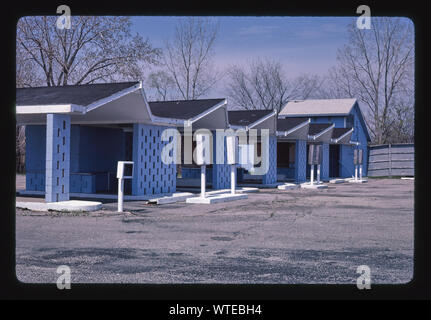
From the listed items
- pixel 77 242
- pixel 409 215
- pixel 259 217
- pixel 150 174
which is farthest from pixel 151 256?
pixel 150 174

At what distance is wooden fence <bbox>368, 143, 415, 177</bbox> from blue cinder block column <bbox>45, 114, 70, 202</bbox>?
3190 cm

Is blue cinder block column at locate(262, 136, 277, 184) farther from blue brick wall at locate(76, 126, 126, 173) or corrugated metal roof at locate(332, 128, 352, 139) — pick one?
corrugated metal roof at locate(332, 128, 352, 139)

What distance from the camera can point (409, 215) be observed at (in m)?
13.5

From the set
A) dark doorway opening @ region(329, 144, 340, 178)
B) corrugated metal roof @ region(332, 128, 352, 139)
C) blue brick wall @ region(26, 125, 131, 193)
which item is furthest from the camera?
dark doorway opening @ region(329, 144, 340, 178)

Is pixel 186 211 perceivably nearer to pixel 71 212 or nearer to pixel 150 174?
pixel 71 212

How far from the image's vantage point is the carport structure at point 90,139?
1352 cm

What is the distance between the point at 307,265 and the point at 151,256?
7.31 ft

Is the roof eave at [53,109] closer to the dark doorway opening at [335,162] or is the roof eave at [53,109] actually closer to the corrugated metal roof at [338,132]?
the corrugated metal roof at [338,132]

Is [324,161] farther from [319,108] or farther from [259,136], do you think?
[319,108]

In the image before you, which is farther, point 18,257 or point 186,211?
point 186,211

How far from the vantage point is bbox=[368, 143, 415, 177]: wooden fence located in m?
40.1

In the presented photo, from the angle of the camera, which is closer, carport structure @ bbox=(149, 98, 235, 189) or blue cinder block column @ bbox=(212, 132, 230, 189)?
carport structure @ bbox=(149, 98, 235, 189)

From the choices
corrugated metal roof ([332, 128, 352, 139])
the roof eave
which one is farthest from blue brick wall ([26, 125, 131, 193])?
corrugated metal roof ([332, 128, 352, 139])

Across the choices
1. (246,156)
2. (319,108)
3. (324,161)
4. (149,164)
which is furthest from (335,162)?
(149,164)
